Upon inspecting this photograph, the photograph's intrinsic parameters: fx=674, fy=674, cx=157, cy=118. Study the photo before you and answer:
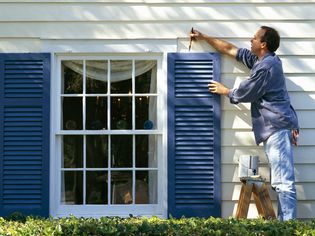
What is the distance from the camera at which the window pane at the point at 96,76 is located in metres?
7.18

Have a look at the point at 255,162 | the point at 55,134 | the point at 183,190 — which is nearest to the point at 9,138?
the point at 55,134

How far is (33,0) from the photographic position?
7.07 metres

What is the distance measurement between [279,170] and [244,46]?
139cm

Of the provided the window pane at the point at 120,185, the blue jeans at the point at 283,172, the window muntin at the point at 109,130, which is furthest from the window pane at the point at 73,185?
the blue jeans at the point at 283,172

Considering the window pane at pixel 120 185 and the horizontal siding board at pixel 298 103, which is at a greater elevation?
the horizontal siding board at pixel 298 103

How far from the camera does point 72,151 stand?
23.5 feet

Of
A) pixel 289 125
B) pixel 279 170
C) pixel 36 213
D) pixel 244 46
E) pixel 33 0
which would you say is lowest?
pixel 36 213

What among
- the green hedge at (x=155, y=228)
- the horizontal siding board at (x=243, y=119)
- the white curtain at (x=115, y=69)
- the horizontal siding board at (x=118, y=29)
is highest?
the horizontal siding board at (x=118, y=29)

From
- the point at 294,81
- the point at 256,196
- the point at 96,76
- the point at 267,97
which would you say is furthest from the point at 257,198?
the point at 96,76

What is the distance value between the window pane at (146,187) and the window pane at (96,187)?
34cm

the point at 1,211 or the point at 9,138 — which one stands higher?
the point at 9,138

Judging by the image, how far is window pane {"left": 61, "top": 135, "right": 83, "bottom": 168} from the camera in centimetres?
715

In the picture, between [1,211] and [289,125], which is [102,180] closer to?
[1,211]

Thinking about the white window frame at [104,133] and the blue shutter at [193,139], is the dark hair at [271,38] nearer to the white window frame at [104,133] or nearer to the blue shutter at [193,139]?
the blue shutter at [193,139]
